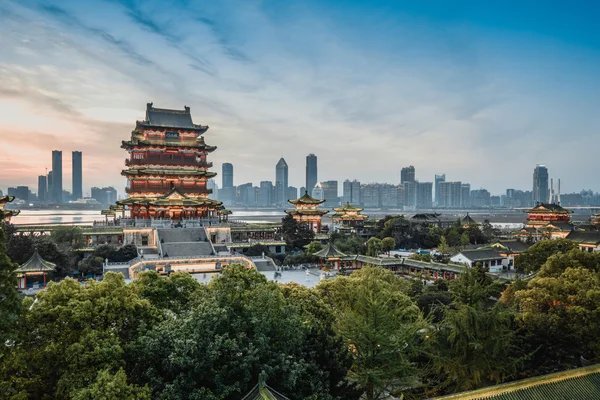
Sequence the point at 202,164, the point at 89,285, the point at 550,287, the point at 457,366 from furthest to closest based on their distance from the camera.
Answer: the point at 202,164 < the point at 550,287 < the point at 457,366 < the point at 89,285

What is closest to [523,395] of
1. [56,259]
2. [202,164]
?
[56,259]

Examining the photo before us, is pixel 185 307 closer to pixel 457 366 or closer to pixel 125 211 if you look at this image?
pixel 457 366

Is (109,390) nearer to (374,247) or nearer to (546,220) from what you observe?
(374,247)

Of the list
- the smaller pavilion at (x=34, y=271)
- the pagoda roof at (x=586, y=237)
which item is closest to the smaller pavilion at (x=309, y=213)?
the pagoda roof at (x=586, y=237)

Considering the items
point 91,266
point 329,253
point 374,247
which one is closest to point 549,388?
point 329,253

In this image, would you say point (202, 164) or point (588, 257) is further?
point (202, 164)

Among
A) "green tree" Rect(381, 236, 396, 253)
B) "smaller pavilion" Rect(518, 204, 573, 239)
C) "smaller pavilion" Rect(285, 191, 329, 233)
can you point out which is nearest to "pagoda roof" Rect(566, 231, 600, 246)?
"smaller pavilion" Rect(518, 204, 573, 239)
